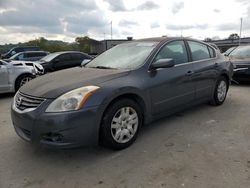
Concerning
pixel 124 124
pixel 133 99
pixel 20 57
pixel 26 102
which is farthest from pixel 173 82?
pixel 20 57

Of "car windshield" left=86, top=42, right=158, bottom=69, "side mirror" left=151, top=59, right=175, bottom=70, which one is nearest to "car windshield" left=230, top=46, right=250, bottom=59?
"car windshield" left=86, top=42, right=158, bottom=69

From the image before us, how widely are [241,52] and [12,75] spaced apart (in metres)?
7.61

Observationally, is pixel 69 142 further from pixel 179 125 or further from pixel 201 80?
pixel 201 80

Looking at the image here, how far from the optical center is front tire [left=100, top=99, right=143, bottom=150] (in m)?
2.91

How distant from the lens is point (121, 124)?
308 cm

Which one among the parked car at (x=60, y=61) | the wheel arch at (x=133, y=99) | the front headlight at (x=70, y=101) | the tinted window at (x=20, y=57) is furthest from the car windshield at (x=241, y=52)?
the tinted window at (x=20, y=57)

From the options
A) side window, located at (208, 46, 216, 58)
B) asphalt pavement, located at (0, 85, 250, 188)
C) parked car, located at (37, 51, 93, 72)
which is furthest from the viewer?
parked car, located at (37, 51, 93, 72)

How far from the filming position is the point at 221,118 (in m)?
4.36

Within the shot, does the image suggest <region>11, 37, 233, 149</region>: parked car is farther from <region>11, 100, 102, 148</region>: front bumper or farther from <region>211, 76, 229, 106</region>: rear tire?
<region>211, 76, 229, 106</region>: rear tire

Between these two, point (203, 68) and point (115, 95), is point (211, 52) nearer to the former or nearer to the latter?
point (203, 68)

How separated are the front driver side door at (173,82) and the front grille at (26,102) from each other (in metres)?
1.57

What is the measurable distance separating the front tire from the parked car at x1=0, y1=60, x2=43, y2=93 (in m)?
5.01

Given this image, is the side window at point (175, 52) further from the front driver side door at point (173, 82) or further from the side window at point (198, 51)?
the side window at point (198, 51)

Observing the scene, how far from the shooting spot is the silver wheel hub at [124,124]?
3.02 meters
